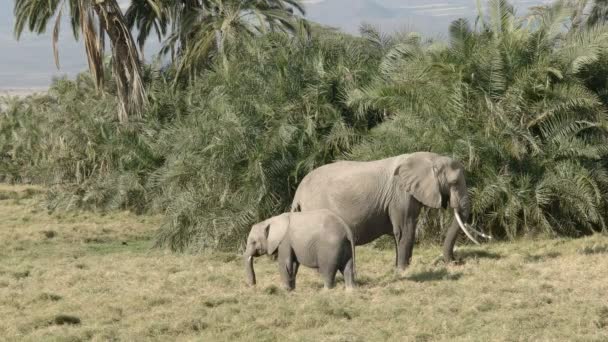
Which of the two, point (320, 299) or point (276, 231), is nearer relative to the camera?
point (320, 299)

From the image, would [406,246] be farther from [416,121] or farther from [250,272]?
[416,121]

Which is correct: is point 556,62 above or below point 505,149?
above

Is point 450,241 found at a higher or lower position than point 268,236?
lower

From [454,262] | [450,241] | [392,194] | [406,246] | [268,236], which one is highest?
[392,194]

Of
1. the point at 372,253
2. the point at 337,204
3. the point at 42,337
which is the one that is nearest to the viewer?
the point at 42,337

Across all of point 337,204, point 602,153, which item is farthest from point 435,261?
point 602,153

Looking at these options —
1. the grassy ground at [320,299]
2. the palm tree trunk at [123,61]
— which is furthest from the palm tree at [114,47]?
the grassy ground at [320,299]

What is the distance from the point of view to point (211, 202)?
61.2ft

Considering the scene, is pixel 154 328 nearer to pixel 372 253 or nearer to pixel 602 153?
pixel 372 253

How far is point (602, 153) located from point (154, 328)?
9891 mm

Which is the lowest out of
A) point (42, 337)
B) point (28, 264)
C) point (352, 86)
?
point (28, 264)

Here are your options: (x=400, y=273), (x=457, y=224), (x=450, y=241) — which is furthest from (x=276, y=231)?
(x=457, y=224)

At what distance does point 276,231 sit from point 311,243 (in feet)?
1.95

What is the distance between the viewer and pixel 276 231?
12.4 meters
